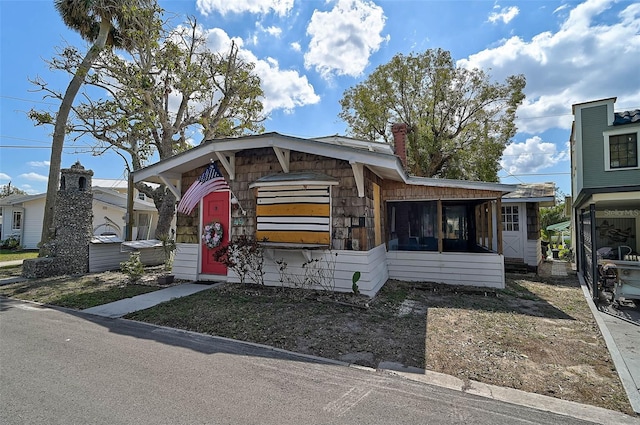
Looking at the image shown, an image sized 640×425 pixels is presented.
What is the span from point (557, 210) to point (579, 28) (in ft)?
79.7

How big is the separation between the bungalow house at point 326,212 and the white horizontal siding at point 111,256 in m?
3.72

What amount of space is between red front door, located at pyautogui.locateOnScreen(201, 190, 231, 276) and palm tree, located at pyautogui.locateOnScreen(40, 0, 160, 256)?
6.48 meters

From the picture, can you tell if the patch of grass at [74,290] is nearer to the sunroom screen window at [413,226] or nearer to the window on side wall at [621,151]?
the sunroom screen window at [413,226]

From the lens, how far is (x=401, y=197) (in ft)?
27.7

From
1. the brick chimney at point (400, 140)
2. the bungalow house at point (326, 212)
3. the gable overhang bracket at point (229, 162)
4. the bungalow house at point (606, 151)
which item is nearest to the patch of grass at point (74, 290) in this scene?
the bungalow house at point (326, 212)

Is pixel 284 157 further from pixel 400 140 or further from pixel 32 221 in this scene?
pixel 32 221

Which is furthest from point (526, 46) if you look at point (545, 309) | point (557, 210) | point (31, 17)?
point (557, 210)

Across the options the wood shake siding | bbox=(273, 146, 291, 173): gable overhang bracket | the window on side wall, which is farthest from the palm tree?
the window on side wall

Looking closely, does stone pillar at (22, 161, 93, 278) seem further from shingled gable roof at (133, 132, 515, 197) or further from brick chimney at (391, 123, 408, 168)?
brick chimney at (391, 123, 408, 168)

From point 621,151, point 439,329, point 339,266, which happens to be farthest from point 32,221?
point 621,151

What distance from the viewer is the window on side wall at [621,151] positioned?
10.4 m

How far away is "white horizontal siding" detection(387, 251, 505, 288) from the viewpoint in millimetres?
7617

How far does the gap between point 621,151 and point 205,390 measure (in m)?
14.3

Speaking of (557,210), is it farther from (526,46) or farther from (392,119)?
(526,46)
